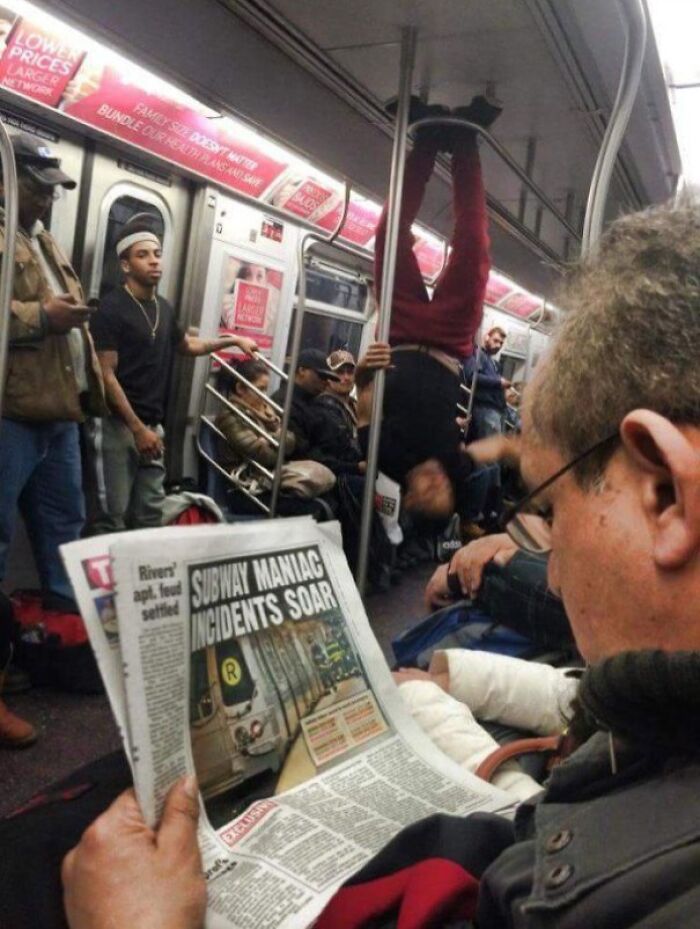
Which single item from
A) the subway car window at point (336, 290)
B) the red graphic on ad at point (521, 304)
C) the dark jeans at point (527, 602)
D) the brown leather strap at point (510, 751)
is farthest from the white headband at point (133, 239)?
the red graphic on ad at point (521, 304)

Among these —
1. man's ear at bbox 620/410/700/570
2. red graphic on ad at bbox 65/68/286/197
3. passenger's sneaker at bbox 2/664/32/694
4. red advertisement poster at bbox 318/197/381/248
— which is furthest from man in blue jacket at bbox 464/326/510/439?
man's ear at bbox 620/410/700/570

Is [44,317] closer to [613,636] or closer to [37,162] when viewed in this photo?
[37,162]

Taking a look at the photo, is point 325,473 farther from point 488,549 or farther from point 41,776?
point 488,549

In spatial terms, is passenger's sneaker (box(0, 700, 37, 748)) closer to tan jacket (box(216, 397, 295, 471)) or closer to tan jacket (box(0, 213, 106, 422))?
tan jacket (box(0, 213, 106, 422))

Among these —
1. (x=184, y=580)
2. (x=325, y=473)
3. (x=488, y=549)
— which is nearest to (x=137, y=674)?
(x=184, y=580)

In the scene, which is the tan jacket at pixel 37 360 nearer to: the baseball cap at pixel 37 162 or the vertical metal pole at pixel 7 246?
the baseball cap at pixel 37 162

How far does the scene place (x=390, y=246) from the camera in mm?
1745

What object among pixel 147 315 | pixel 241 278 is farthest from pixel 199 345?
pixel 241 278

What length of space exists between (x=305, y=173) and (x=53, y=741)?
338cm

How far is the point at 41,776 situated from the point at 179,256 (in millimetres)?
2967

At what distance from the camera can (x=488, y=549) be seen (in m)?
1.38

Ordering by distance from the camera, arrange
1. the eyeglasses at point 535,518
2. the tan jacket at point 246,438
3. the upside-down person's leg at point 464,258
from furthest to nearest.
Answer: the tan jacket at point 246,438 < the upside-down person's leg at point 464,258 < the eyeglasses at point 535,518

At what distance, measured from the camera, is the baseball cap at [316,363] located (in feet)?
16.1

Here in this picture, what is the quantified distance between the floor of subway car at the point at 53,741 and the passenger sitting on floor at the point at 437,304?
4.23 ft
